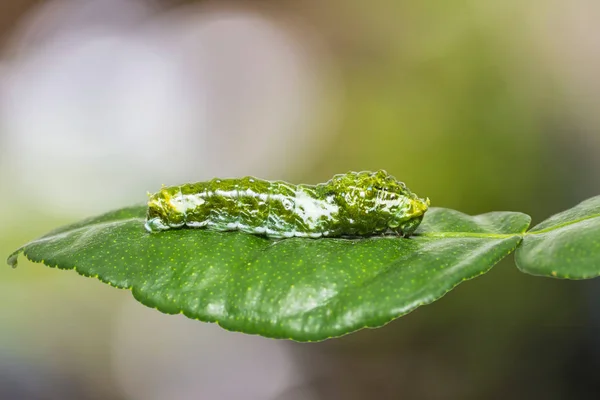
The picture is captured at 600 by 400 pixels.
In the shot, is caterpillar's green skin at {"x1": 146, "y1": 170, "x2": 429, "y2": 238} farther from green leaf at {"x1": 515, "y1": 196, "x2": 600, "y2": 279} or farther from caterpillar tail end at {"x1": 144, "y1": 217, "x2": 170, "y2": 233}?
green leaf at {"x1": 515, "y1": 196, "x2": 600, "y2": 279}

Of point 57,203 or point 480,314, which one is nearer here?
point 480,314

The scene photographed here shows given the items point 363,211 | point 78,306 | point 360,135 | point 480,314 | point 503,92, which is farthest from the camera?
point 360,135

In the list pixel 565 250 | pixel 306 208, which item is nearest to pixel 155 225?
pixel 306 208

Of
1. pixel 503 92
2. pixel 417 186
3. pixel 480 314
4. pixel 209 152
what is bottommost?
pixel 480 314

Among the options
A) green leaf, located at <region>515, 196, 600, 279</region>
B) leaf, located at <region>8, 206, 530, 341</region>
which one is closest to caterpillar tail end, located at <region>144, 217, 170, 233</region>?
leaf, located at <region>8, 206, 530, 341</region>

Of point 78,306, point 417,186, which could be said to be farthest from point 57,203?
point 417,186

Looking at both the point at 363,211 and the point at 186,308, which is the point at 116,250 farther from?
the point at 363,211

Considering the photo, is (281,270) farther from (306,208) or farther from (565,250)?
(565,250)

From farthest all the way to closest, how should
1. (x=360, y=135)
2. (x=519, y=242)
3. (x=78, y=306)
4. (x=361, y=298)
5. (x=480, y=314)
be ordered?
(x=360, y=135)
(x=78, y=306)
(x=480, y=314)
(x=519, y=242)
(x=361, y=298)
